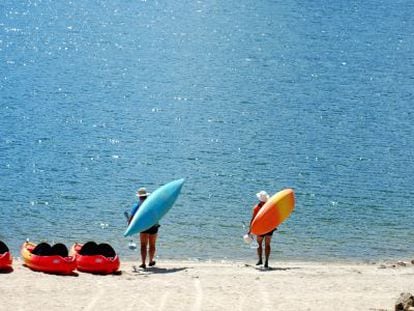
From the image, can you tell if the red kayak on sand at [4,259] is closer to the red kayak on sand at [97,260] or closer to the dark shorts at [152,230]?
the red kayak on sand at [97,260]

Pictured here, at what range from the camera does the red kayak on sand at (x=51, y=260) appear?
2027 cm

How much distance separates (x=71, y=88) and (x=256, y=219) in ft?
95.2

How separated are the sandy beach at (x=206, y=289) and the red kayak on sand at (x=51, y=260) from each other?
20 cm

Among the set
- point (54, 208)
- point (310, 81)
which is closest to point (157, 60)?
point (310, 81)

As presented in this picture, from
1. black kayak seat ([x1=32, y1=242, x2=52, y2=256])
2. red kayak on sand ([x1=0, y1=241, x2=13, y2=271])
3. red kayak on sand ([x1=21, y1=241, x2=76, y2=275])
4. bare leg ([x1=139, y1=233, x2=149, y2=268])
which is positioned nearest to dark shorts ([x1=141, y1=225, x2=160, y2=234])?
bare leg ([x1=139, y1=233, x2=149, y2=268])

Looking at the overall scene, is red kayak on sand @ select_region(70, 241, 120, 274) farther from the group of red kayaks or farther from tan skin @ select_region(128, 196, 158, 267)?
tan skin @ select_region(128, 196, 158, 267)

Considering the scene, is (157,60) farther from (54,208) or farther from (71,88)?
(54,208)

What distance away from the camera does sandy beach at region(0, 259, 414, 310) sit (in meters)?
18.1

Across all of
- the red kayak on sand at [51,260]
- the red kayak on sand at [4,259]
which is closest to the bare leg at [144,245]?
the red kayak on sand at [51,260]

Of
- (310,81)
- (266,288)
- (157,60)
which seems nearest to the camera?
(266,288)

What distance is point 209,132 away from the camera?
1614 inches

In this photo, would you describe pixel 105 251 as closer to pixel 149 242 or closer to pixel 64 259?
pixel 64 259

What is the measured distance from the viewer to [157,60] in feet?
199

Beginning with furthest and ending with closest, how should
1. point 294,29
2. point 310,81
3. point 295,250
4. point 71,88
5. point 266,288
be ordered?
point 294,29 < point 310,81 < point 71,88 < point 295,250 < point 266,288
